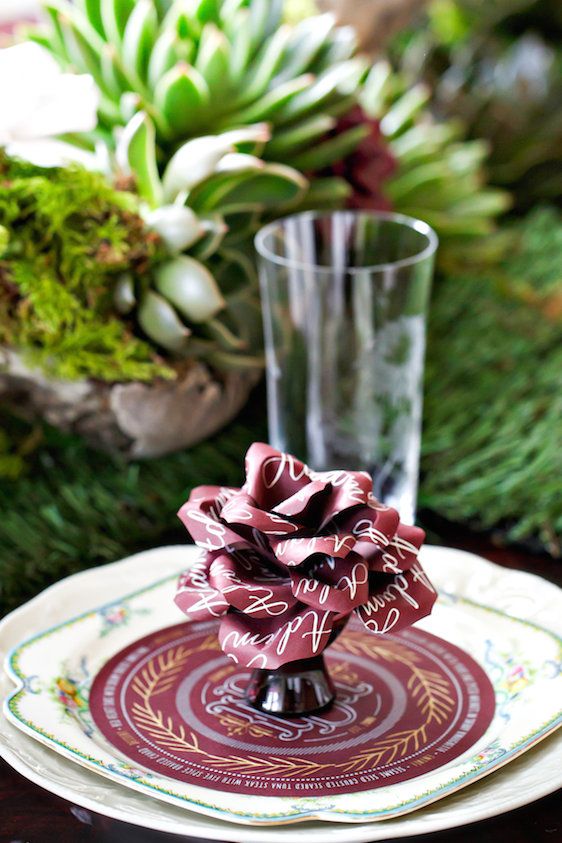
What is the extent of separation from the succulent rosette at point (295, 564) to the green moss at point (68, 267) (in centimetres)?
17

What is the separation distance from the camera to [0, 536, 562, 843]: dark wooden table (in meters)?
0.31

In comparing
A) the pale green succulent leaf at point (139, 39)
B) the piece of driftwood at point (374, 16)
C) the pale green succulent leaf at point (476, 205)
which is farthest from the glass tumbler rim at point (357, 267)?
the piece of driftwood at point (374, 16)

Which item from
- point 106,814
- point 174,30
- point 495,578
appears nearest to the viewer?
point 106,814

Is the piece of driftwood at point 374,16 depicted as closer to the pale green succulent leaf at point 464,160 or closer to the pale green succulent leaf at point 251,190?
the pale green succulent leaf at point 464,160

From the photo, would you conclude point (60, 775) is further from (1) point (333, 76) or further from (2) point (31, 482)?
(1) point (333, 76)

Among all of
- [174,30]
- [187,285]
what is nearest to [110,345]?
[187,285]

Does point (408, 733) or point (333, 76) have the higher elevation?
point (333, 76)

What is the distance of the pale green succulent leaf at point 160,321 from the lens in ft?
1.61

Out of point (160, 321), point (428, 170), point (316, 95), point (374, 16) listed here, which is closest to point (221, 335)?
point (160, 321)

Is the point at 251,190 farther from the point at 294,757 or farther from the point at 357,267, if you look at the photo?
the point at 294,757

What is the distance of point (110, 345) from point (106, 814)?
25 centimetres

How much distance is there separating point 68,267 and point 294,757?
0.81ft

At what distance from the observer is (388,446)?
1.61ft

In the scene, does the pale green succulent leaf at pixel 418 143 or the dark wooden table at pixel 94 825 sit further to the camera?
the pale green succulent leaf at pixel 418 143
